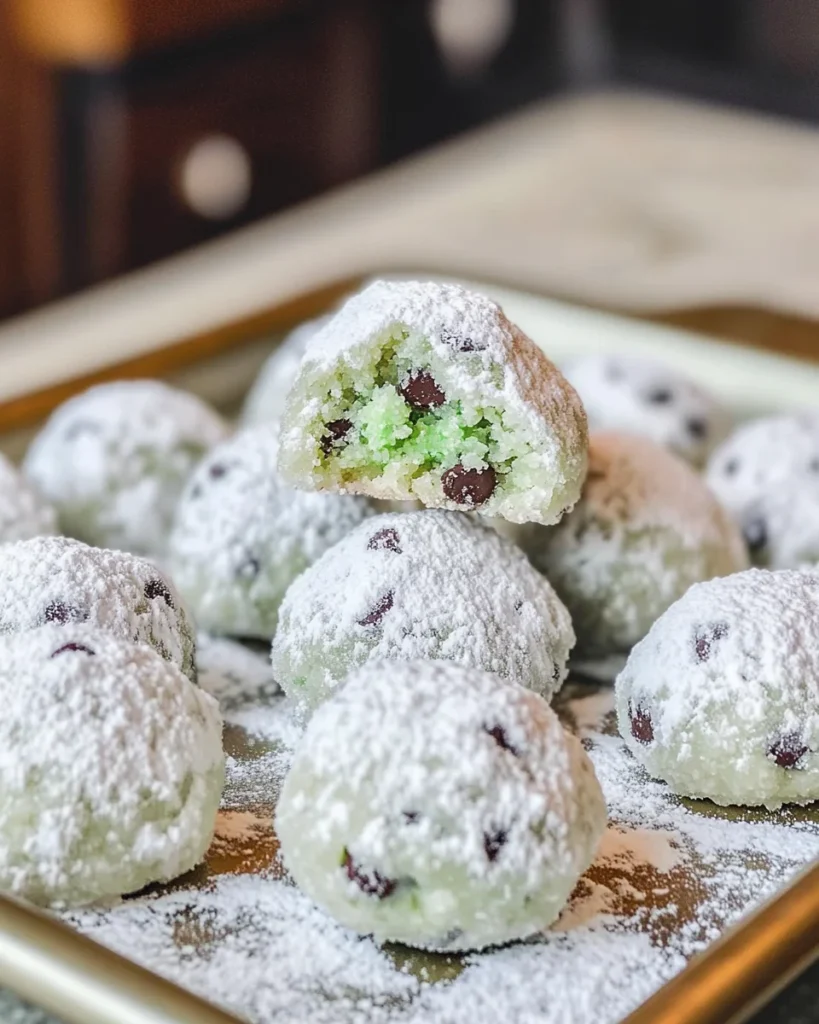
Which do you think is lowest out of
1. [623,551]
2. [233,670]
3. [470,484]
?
[233,670]

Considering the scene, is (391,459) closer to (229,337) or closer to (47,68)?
(229,337)

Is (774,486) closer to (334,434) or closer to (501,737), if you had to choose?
(334,434)

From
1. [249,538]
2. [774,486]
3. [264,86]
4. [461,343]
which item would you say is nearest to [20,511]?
[249,538]

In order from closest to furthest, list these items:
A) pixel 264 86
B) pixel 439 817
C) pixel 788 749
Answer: pixel 439 817
pixel 788 749
pixel 264 86

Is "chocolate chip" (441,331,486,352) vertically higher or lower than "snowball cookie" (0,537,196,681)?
higher

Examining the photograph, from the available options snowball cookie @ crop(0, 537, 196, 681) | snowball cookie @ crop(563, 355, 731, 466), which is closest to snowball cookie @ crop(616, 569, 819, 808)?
snowball cookie @ crop(0, 537, 196, 681)

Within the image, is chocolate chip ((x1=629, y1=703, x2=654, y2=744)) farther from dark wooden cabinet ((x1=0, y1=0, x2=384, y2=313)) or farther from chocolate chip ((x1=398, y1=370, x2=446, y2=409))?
dark wooden cabinet ((x1=0, y1=0, x2=384, y2=313))

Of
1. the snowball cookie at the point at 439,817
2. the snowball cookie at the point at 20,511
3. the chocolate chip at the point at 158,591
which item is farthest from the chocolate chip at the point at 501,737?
the snowball cookie at the point at 20,511
